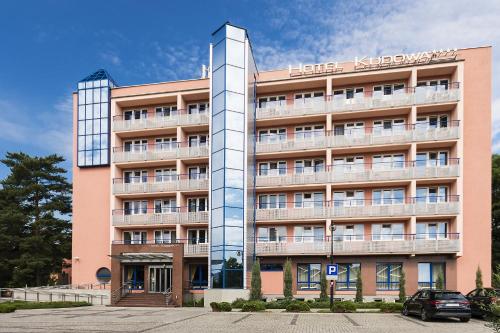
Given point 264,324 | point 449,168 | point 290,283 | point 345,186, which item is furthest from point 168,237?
point 449,168

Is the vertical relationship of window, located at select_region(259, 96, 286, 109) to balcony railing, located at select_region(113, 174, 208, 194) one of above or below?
above

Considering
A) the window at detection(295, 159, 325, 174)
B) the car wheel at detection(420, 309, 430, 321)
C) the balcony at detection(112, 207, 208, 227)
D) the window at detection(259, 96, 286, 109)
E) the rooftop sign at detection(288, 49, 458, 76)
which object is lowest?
the car wheel at detection(420, 309, 430, 321)

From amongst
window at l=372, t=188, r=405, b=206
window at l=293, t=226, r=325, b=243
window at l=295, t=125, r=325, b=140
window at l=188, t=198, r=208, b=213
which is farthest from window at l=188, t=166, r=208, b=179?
window at l=372, t=188, r=405, b=206

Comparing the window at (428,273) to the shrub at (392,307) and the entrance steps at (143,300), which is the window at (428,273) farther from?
the entrance steps at (143,300)

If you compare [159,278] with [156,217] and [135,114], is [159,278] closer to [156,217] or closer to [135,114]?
[156,217]

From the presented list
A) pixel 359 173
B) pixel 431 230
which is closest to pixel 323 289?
pixel 359 173

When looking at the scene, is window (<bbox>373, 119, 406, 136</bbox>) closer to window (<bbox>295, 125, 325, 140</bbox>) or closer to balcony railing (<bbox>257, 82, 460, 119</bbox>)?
balcony railing (<bbox>257, 82, 460, 119</bbox>)

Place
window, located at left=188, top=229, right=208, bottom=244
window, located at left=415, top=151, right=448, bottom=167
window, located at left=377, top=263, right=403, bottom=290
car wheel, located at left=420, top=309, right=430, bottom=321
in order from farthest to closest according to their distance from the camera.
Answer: window, located at left=188, top=229, right=208, bottom=244
window, located at left=415, top=151, right=448, bottom=167
window, located at left=377, top=263, right=403, bottom=290
car wheel, located at left=420, top=309, right=430, bottom=321

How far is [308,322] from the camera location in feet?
65.0

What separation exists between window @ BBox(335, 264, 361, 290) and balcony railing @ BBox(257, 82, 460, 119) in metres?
12.5

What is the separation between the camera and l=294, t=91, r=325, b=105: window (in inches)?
1432

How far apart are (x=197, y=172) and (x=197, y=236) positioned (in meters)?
5.70

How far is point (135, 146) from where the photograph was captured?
40.1 metres

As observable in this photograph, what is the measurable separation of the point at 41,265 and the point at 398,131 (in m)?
37.3
